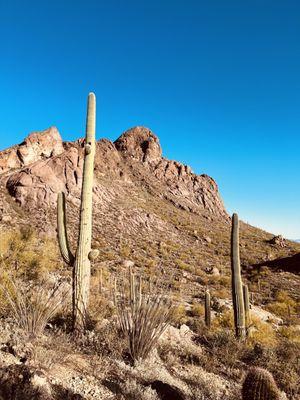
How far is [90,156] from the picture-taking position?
7.80 metres

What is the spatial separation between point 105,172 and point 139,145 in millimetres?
16652

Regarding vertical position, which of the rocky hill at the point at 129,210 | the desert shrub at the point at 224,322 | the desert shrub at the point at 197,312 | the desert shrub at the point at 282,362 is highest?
the rocky hill at the point at 129,210

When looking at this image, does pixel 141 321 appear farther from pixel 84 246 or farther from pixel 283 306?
pixel 283 306

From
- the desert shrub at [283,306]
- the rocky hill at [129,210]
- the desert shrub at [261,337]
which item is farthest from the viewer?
the rocky hill at [129,210]

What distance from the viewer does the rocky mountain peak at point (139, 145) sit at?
57938 mm

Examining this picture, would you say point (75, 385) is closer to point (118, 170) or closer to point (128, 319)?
point (128, 319)

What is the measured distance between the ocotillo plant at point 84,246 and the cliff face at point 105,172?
856 inches

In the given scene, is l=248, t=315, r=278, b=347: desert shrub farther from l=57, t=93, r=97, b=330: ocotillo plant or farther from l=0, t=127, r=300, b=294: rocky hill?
l=0, t=127, r=300, b=294: rocky hill

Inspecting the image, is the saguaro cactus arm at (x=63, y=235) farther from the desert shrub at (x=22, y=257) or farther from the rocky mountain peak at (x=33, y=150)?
the rocky mountain peak at (x=33, y=150)

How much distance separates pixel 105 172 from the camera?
44812 millimetres

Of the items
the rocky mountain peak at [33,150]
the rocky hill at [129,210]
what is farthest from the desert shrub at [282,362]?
the rocky mountain peak at [33,150]

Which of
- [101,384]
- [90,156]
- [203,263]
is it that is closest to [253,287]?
[203,263]

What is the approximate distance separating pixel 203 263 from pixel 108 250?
8347 mm

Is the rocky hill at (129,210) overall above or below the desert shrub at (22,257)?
above
